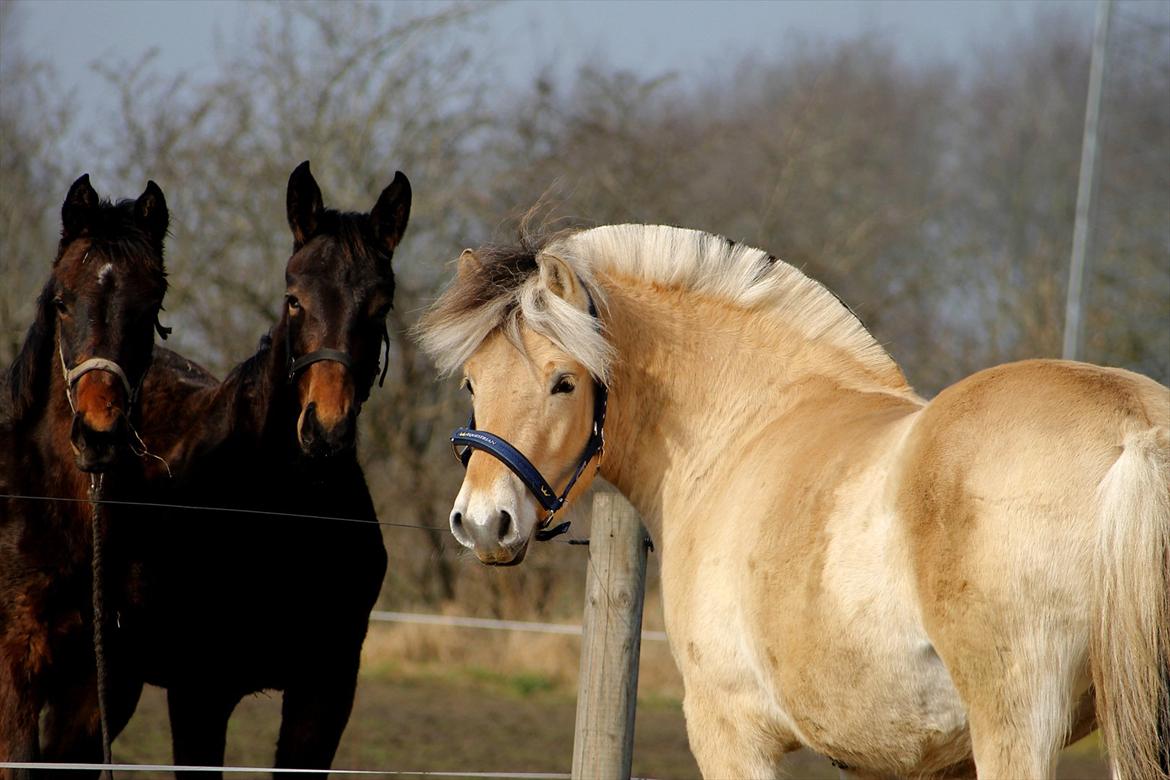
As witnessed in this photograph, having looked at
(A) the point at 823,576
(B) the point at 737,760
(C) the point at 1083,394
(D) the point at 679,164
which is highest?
(D) the point at 679,164

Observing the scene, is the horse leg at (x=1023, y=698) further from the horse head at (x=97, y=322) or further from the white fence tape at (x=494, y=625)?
the white fence tape at (x=494, y=625)

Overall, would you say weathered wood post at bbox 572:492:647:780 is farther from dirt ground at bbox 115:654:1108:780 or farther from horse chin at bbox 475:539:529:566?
dirt ground at bbox 115:654:1108:780

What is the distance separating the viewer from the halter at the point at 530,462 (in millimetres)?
2855

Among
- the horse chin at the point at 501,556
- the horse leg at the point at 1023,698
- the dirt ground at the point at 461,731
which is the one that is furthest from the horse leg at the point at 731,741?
the dirt ground at the point at 461,731

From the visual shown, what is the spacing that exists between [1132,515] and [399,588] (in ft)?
33.3

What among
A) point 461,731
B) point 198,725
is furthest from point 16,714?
point 461,731

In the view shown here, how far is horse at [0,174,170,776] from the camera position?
3471 mm

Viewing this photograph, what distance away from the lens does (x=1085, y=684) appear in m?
2.20

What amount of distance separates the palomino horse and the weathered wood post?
0.23 metres

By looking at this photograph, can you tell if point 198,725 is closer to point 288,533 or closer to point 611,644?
point 288,533

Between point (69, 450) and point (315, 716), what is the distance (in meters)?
1.13

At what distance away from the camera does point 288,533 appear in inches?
161

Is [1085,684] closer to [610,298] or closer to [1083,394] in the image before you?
[1083,394]

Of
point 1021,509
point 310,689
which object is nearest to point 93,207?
point 310,689
